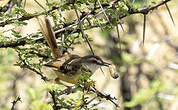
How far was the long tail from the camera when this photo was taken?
2.38 metres

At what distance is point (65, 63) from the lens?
8.02ft

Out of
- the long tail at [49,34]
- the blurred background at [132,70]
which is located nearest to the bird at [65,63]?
the long tail at [49,34]

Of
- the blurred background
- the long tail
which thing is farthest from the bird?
the blurred background

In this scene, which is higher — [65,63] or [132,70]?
[65,63]

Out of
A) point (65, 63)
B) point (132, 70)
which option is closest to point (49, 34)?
point (65, 63)

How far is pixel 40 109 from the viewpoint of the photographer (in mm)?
1475

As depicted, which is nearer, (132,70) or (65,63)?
(65,63)

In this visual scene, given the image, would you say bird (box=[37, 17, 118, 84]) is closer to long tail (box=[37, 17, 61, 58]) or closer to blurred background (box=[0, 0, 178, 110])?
long tail (box=[37, 17, 61, 58])

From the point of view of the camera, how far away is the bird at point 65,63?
2.35 metres

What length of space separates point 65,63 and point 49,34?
0.21 meters

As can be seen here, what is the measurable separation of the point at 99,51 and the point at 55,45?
5.14 meters

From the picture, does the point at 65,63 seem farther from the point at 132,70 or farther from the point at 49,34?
the point at 132,70

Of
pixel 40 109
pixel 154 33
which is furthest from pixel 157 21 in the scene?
pixel 40 109

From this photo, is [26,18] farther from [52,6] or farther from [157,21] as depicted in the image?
[157,21]
